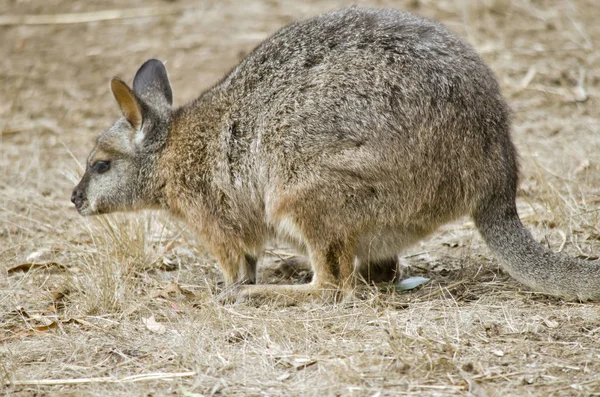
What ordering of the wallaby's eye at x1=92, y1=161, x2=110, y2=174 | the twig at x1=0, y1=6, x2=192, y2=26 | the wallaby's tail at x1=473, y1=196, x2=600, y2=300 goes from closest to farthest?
the wallaby's tail at x1=473, y1=196, x2=600, y2=300
the wallaby's eye at x1=92, y1=161, x2=110, y2=174
the twig at x1=0, y1=6, x2=192, y2=26

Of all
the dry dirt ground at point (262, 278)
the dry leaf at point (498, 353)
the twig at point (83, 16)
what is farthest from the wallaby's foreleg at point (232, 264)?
the twig at point (83, 16)

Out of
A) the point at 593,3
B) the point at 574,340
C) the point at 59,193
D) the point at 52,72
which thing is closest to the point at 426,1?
the point at 593,3

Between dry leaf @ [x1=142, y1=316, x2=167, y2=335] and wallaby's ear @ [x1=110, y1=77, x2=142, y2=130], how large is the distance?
1403mm

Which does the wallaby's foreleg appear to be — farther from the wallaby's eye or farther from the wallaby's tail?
the wallaby's tail

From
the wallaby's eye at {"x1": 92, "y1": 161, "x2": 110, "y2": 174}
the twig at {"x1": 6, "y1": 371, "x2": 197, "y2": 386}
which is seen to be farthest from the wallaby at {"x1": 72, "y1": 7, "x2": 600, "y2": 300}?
the twig at {"x1": 6, "y1": 371, "x2": 197, "y2": 386}

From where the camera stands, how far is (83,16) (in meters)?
11.0

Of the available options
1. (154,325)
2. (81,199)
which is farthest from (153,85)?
(154,325)

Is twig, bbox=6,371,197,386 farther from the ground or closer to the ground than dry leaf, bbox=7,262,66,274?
farther from the ground

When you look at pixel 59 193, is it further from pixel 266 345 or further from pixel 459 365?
pixel 459 365

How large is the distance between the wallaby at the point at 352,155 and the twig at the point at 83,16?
19.0 ft

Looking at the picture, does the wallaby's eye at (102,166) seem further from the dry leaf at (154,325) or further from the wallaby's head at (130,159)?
the dry leaf at (154,325)

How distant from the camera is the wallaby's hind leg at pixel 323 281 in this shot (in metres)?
5.15

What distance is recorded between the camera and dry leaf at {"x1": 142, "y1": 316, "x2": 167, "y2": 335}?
4.79m

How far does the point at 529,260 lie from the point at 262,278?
6.40 ft
